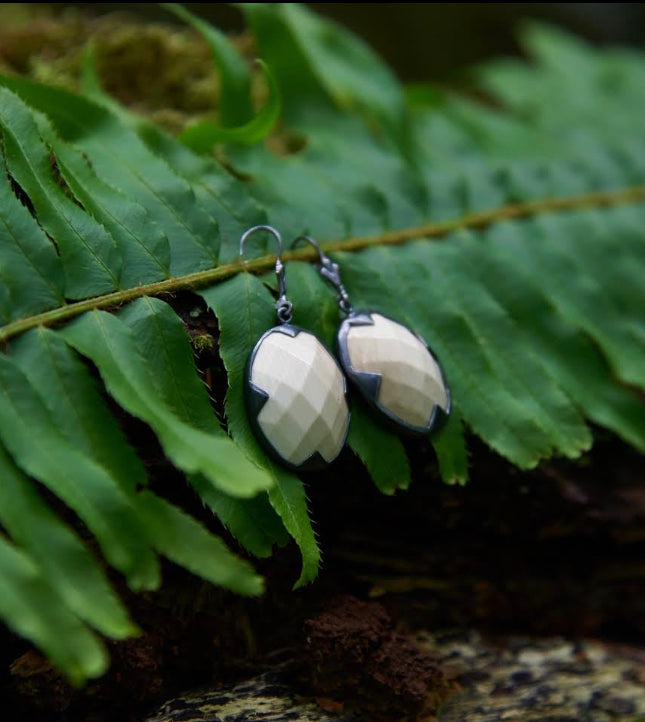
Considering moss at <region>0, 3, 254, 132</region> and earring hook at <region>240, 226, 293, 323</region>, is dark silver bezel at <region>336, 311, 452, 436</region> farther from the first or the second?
moss at <region>0, 3, 254, 132</region>

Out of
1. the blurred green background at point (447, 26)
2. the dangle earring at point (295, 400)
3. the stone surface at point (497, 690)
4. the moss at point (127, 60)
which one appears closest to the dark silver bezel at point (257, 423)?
the dangle earring at point (295, 400)

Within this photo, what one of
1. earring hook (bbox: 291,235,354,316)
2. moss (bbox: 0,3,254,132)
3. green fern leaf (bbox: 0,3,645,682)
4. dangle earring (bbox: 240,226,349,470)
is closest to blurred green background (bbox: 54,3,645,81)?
moss (bbox: 0,3,254,132)

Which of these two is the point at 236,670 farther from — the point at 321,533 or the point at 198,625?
the point at 321,533

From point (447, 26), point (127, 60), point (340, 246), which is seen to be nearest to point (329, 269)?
point (340, 246)

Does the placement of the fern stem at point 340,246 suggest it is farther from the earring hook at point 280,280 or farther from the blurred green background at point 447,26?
the blurred green background at point 447,26

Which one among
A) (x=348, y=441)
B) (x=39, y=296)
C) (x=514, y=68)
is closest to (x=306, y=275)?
(x=348, y=441)

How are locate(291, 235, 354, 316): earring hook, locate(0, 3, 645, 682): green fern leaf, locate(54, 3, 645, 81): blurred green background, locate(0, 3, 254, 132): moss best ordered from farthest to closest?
locate(54, 3, 645, 81): blurred green background < locate(0, 3, 254, 132): moss < locate(291, 235, 354, 316): earring hook < locate(0, 3, 645, 682): green fern leaf
